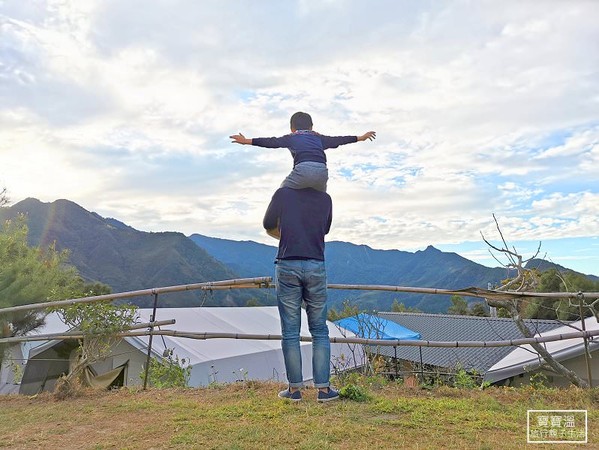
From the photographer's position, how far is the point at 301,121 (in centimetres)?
337

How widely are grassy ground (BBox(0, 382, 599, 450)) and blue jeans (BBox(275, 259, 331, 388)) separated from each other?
8.6 inches

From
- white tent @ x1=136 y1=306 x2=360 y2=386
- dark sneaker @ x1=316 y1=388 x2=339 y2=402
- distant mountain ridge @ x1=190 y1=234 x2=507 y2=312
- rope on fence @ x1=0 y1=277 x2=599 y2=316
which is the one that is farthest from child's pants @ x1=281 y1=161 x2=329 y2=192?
distant mountain ridge @ x1=190 y1=234 x2=507 y2=312

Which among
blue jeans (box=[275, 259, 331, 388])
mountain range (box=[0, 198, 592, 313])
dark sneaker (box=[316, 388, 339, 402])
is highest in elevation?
mountain range (box=[0, 198, 592, 313])

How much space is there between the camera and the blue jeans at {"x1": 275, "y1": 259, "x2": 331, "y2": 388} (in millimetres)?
3080

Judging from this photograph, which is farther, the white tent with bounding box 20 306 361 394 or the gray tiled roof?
the gray tiled roof

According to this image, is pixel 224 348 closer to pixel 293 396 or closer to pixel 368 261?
pixel 293 396

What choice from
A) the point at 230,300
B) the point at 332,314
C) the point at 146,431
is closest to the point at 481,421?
the point at 146,431

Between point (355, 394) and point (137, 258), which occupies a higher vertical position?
point (137, 258)

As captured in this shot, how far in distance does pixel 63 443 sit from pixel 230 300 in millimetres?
34076

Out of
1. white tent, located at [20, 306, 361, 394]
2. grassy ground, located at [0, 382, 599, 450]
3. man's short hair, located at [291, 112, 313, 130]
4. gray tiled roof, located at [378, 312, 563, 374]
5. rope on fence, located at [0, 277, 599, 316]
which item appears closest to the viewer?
grassy ground, located at [0, 382, 599, 450]

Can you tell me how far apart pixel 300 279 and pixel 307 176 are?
27.2 inches

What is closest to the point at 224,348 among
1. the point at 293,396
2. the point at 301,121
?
the point at 293,396

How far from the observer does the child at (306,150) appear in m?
3.10

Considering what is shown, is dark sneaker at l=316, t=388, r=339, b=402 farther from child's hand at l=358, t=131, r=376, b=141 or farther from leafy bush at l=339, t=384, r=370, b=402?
child's hand at l=358, t=131, r=376, b=141
